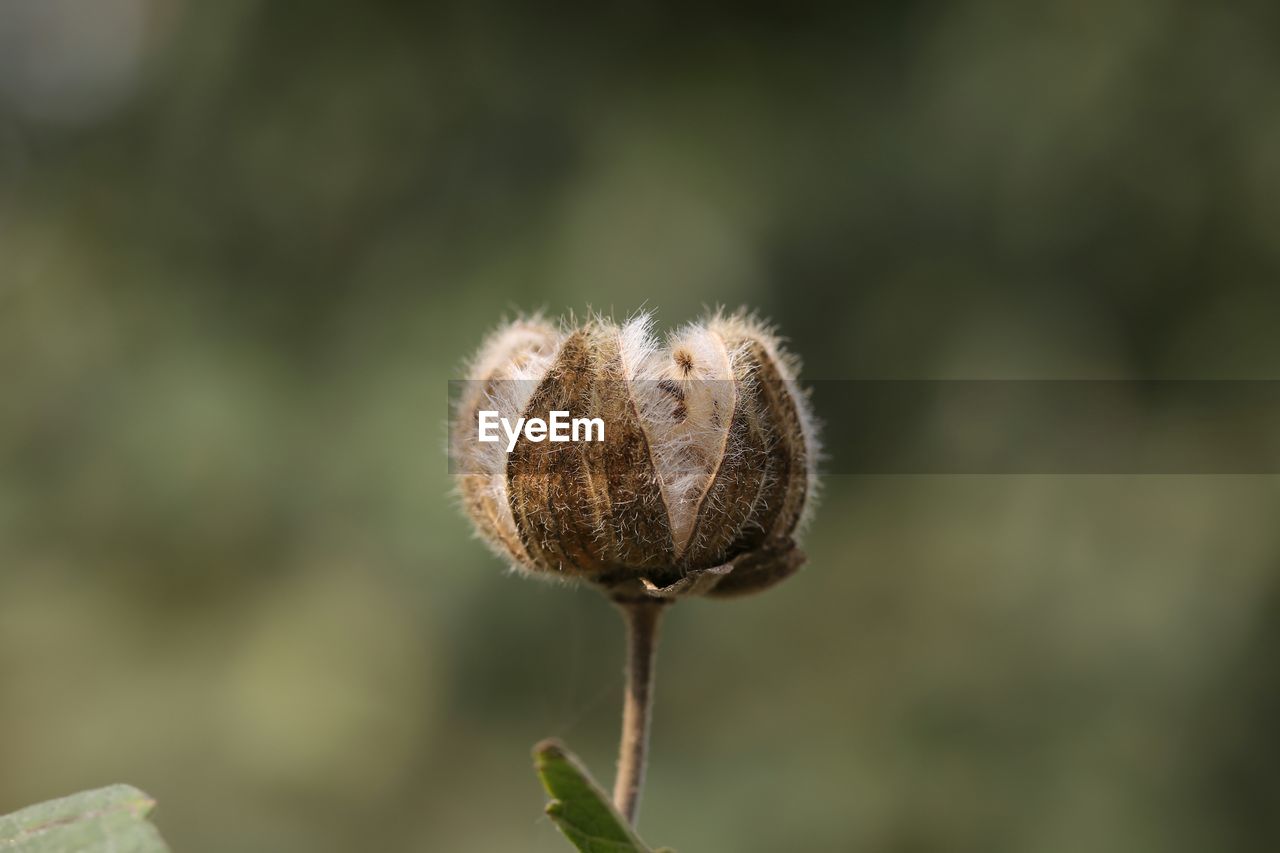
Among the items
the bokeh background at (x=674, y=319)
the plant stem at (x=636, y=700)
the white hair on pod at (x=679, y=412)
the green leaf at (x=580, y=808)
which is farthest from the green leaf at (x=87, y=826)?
the bokeh background at (x=674, y=319)

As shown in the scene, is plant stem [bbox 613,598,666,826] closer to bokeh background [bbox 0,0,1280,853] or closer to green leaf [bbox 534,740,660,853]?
green leaf [bbox 534,740,660,853]

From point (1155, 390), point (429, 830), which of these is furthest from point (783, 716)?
point (1155, 390)

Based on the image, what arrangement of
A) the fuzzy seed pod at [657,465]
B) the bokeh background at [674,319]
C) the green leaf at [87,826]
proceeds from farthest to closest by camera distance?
the bokeh background at [674,319] < the fuzzy seed pod at [657,465] < the green leaf at [87,826]

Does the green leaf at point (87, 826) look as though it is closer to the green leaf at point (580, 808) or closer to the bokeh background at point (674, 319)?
the green leaf at point (580, 808)

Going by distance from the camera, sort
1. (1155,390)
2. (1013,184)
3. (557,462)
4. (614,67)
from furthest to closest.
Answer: (614,67)
(1013,184)
(1155,390)
(557,462)

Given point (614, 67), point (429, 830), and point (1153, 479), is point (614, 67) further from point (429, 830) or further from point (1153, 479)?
point (429, 830)

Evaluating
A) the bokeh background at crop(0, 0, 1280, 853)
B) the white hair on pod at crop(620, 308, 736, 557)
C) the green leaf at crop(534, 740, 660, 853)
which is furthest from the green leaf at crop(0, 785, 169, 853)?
the bokeh background at crop(0, 0, 1280, 853)
